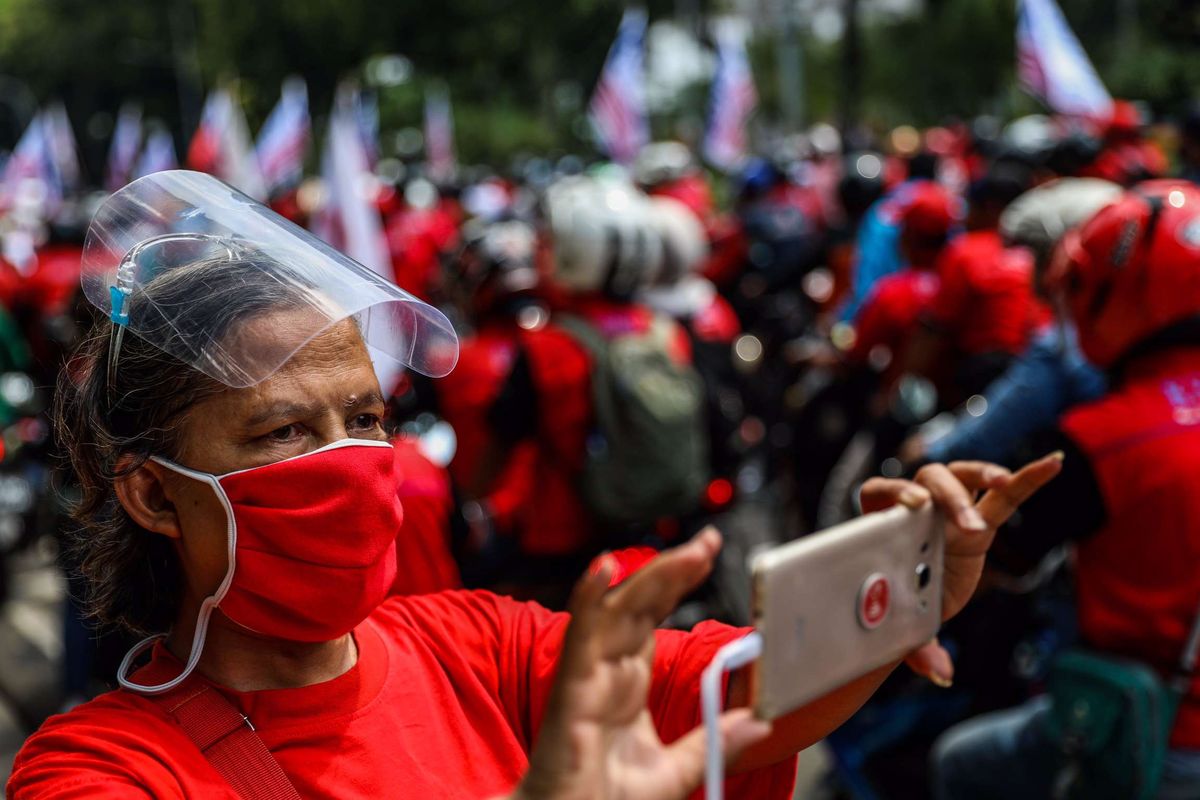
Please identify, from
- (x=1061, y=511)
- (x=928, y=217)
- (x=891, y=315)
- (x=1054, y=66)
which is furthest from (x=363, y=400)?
(x=1054, y=66)

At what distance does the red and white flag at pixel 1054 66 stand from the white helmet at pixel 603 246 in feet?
19.0

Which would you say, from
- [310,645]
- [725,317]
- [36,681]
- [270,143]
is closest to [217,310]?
[310,645]

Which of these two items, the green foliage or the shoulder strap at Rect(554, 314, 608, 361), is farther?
the green foliage

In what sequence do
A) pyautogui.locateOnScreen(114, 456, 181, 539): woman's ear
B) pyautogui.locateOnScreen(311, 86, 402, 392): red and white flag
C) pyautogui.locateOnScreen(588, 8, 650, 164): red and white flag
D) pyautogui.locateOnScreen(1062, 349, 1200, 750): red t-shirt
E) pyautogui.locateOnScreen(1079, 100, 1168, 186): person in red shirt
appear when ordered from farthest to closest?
pyautogui.locateOnScreen(588, 8, 650, 164): red and white flag, pyautogui.locateOnScreen(1079, 100, 1168, 186): person in red shirt, pyautogui.locateOnScreen(311, 86, 402, 392): red and white flag, pyautogui.locateOnScreen(1062, 349, 1200, 750): red t-shirt, pyautogui.locateOnScreen(114, 456, 181, 539): woman's ear

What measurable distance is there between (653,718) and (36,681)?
4.96 m

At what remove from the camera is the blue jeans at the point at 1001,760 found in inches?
121

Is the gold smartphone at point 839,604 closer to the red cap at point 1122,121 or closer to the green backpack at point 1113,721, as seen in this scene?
the green backpack at point 1113,721

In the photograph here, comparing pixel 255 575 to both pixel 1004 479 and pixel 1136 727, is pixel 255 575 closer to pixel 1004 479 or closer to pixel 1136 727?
pixel 1004 479

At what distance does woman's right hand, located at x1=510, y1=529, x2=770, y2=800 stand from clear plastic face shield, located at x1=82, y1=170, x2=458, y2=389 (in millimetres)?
624

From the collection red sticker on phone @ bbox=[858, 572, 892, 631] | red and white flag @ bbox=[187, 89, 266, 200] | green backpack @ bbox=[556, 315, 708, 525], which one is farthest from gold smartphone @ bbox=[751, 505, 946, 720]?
red and white flag @ bbox=[187, 89, 266, 200]

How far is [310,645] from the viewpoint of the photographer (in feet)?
5.61

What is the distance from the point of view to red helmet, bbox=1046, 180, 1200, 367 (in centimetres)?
279

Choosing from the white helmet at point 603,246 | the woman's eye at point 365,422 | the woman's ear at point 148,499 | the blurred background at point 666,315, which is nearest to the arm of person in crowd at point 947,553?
the blurred background at point 666,315

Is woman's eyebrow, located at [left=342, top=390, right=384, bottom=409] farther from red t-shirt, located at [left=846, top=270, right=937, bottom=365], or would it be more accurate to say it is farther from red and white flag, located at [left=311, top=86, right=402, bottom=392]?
red t-shirt, located at [left=846, top=270, right=937, bottom=365]
